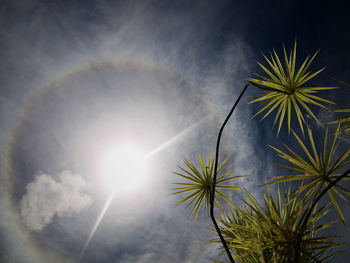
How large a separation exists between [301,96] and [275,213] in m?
1.20

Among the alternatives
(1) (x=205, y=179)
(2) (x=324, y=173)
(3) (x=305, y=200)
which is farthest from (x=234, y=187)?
(2) (x=324, y=173)

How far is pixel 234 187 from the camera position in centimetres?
215

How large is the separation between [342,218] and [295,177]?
1.35 feet

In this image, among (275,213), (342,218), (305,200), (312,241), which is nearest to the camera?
(342,218)

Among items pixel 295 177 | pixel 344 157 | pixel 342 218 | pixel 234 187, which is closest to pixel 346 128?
pixel 344 157

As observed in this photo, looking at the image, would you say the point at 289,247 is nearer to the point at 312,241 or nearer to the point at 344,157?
the point at 312,241

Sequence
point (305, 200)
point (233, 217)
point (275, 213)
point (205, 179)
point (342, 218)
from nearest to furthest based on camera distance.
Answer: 1. point (342, 218)
2. point (305, 200)
3. point (275, 213)
4. point (205, 179)
5. point (233, 217)

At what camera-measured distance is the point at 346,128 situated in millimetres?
1400

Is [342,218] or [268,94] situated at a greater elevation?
[268,94]

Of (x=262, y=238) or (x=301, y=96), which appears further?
(x=301, y=96)

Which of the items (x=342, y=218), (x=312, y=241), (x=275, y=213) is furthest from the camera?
(x=275, y=213)

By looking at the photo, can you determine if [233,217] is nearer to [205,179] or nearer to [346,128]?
[205,179]

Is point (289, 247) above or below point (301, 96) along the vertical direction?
below

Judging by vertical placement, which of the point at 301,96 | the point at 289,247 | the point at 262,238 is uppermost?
the point at 301,96
